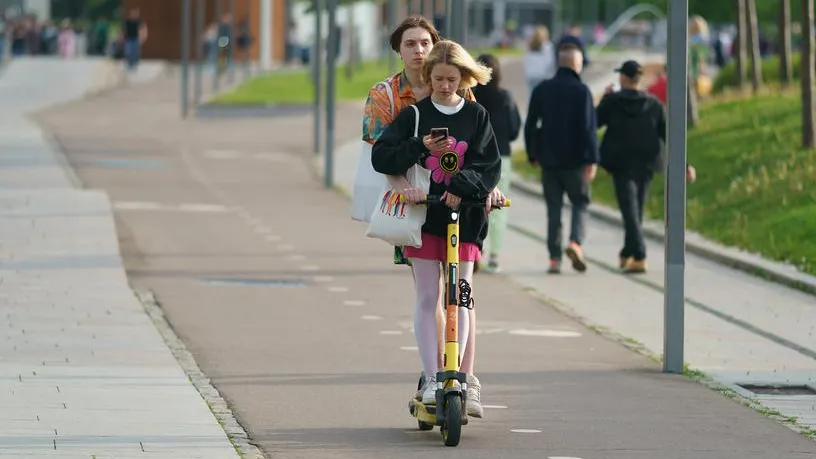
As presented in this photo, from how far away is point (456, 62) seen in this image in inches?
330

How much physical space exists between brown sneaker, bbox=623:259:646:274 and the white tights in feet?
25.0

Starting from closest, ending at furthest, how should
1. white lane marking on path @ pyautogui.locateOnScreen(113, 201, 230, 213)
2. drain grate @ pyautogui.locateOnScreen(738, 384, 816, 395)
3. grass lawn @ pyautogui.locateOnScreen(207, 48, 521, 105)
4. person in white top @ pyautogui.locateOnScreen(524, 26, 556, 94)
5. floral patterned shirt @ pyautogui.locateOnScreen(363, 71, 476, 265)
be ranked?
floral patterned shirt @ pyautogui.locateOnScreen(363, 71, 476, 265) → drain grate @ pyautogui.locateOnScreen(738, 384, 816, 395) → white lane marking on path @ pyautogui.locateOnScreen(113, 201, 230, 213) → person in white top @ pyautogui.locateOnScreen(524, 26, 556, 94) → grass lawn @ pyautogui.locateOnScreen(207, 48, 521, 105)

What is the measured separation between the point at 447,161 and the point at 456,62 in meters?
0.41

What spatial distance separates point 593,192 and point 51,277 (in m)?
9.98

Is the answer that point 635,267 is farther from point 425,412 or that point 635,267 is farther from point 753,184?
point 425,412

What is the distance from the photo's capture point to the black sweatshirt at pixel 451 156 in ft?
27.7

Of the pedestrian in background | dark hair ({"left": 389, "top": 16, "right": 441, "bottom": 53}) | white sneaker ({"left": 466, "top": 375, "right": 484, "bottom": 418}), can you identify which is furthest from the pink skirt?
the pedestrian in background

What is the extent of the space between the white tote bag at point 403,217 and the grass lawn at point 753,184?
26.3 ft

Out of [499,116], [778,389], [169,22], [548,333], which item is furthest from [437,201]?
[169,22]

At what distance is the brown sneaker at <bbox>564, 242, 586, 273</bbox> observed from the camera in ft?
53.2

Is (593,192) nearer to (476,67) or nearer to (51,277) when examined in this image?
(51,277)

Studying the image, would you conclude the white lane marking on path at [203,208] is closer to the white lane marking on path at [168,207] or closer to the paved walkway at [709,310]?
the white lane marking on path at [168,207]

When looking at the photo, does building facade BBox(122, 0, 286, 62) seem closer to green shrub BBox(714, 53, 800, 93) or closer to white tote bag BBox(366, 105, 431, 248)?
green shrub BBox(714, 53, 800, 93)

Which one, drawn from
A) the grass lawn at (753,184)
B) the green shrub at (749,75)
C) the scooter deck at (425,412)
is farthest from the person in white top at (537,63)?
the scooter deck at (425,412)
